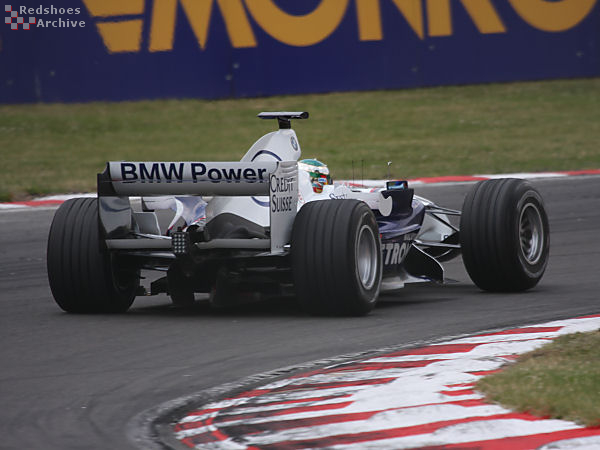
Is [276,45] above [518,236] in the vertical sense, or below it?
above

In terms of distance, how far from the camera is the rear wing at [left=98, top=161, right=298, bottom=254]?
7559mm

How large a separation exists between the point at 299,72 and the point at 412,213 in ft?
47.2

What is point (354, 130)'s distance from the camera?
76.2 ft

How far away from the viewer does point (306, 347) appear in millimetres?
6723

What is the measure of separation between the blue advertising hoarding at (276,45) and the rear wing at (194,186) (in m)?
14.0

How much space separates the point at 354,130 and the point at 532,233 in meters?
14.2

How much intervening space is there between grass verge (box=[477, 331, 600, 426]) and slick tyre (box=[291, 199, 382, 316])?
5.57 feet

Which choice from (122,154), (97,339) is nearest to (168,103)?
(122,154)

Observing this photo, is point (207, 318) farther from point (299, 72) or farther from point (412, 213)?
point (299, 72)

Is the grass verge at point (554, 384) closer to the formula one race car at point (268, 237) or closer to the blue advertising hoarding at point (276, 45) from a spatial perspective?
the formula one race car at point (268, 237)

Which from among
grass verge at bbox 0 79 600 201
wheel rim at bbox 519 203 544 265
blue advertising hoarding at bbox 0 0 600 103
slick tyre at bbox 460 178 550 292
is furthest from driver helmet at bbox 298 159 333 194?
blue advertising hoarding at bbox 0 0 600 103

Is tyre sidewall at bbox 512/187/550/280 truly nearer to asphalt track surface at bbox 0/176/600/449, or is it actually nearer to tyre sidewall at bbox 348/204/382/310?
asphalt track surface at bbox 0/176/600/449

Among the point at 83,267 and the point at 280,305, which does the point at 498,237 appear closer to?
the point at 280,305

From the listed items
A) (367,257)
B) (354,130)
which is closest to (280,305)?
(367,257)
